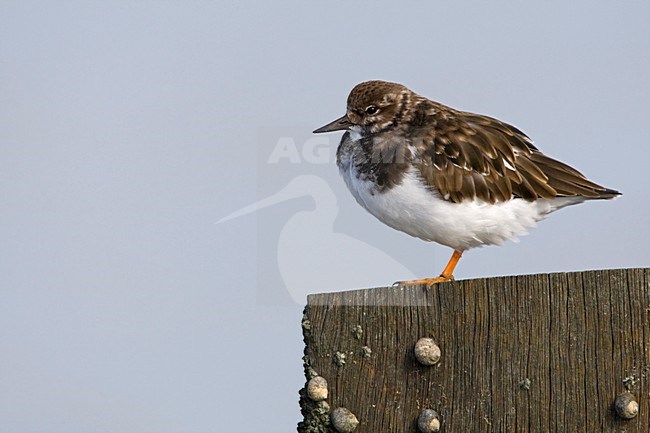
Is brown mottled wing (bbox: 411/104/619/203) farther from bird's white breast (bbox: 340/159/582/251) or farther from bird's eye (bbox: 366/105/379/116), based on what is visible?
bird's eye (bbox: 366/105/379/116)

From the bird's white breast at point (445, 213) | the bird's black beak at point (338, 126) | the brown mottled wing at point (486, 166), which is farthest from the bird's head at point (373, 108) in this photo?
the bird's white breast at point (445, 213)

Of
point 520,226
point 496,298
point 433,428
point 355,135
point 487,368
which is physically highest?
point 355,135

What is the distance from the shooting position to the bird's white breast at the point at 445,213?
7949 mm

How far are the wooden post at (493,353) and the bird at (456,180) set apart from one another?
167 centimetres

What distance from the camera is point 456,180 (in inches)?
318

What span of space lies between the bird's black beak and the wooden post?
3045 mm

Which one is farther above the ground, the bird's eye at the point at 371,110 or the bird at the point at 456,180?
the bird's eye at the point at 371,110

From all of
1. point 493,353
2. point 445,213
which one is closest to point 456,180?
point 445,213

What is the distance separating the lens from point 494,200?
8.17 metres

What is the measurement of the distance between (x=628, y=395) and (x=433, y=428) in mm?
1265

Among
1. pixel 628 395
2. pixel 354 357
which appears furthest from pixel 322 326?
pixel 628 395

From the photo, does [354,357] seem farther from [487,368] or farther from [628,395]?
[628,395]

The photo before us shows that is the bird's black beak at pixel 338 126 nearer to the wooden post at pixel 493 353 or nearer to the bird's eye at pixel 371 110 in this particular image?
the bird's eye at pixel 371 110

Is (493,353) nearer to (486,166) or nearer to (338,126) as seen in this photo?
(486,166)
